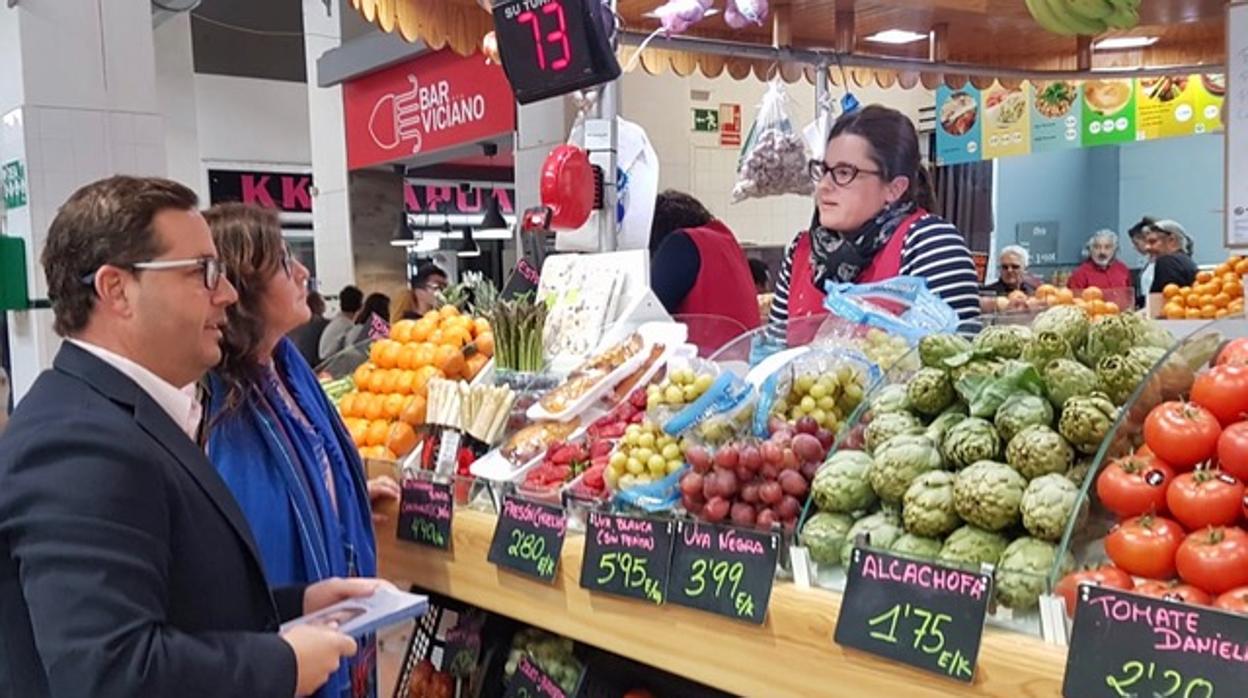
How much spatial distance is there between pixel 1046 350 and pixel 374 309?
6.35 meters

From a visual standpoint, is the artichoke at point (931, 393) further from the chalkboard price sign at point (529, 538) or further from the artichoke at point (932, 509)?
the chalkboard price sign at point (529, 538)

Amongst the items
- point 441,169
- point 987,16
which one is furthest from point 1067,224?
point 441,169

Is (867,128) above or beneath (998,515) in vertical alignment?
above

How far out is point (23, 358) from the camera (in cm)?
616

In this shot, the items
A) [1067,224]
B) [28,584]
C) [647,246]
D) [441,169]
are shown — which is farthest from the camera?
[441,169]

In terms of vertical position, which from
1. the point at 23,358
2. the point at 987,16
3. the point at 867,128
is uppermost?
the point at 987,16

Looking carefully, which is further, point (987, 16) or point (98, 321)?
point (987, 16)

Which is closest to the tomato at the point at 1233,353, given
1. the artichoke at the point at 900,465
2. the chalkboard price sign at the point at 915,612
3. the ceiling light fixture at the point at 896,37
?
the artichoke at the point at 900,465

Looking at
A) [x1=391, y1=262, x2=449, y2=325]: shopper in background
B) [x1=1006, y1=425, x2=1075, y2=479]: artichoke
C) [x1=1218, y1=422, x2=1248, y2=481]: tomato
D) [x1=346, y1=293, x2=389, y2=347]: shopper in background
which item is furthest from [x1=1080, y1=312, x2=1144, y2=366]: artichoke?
[x1=346, y1=293, x2=389, y2=347]: shopper in background

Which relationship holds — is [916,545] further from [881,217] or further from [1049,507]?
[881,217]

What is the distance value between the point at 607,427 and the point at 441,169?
11.4 metres

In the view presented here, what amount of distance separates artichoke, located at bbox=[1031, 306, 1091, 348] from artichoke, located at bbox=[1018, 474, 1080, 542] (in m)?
0.36

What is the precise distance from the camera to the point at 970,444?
4.85 ft

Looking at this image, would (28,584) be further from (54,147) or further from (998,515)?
(54,147)
